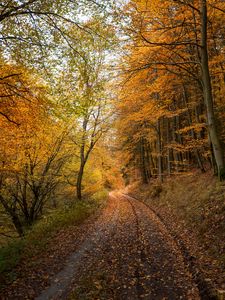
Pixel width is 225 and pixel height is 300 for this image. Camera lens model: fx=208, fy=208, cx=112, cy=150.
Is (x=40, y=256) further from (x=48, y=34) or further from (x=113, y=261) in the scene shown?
(x=48, y=34)

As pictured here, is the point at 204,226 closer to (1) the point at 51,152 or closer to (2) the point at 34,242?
(2) the point at 34,242

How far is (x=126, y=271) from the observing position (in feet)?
19.7

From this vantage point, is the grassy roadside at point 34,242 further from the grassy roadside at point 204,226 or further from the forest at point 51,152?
the grassy roadside at point 204,226

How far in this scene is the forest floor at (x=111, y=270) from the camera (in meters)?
5.04

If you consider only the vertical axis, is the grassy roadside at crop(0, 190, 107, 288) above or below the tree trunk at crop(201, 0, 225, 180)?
below

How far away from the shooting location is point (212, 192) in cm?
955

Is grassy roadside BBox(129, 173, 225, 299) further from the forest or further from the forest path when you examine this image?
the forest path

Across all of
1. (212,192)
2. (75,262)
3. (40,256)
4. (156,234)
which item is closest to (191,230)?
(156,234)

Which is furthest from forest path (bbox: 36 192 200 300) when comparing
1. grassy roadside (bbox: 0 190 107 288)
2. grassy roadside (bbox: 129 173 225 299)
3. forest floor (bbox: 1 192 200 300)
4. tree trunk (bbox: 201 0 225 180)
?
tree trunk (bbox: 201 0 225 180)

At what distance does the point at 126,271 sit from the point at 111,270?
477 mm

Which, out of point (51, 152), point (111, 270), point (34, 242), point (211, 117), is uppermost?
point (211, 117)

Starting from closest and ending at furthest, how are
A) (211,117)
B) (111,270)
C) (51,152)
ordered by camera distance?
(111,270)
(211,117)
(51,152)

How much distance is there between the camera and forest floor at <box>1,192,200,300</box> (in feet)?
16.5

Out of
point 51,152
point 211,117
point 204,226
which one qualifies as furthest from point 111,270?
point 51,152
